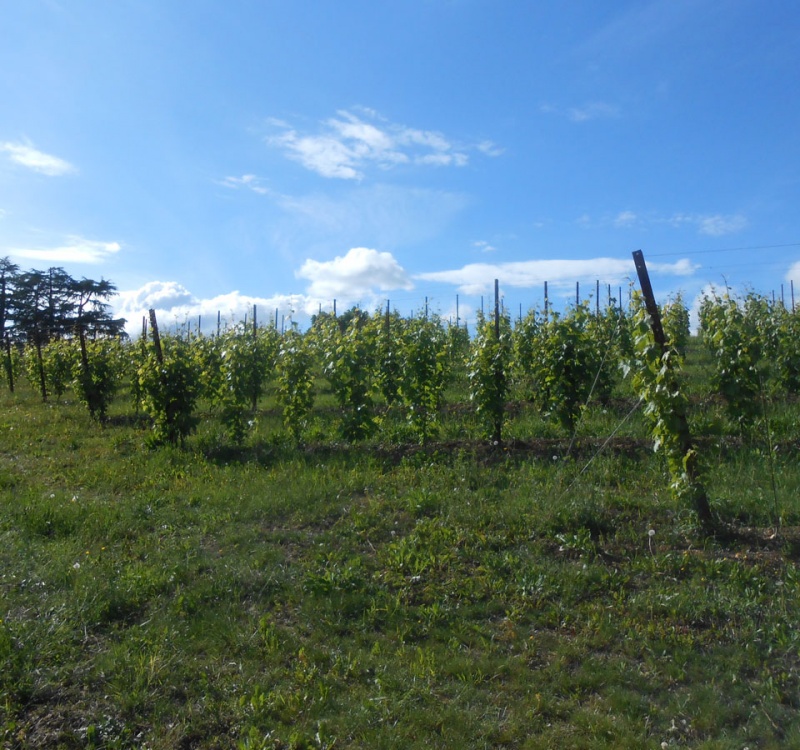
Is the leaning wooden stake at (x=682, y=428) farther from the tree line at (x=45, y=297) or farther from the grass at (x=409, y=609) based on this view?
the tree line at (x=45, y=297)

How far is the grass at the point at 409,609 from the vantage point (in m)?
3.85

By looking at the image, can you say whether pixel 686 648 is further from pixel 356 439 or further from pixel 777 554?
pixel 356 439

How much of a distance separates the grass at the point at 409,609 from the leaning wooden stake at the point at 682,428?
244 mm

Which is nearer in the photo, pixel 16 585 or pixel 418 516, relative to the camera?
pixel 16 585

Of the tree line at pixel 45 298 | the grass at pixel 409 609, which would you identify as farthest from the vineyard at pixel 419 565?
the tree line at pixel 45 298

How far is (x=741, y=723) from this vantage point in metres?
3.72

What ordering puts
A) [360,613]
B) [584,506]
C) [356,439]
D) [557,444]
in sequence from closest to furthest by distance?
[360,613] < [584,506] < [557,444] < [356,439]

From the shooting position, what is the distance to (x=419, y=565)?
5879 mm

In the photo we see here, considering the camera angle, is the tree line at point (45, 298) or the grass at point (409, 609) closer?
the grass at point (409, 609)

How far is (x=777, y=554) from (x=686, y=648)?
1.87 meters

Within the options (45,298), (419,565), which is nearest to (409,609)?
(419,565)

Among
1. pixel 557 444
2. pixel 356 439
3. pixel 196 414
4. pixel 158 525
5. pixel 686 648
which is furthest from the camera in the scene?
pixel 196 414

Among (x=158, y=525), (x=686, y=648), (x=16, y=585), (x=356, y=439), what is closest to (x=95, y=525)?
(x=158, y=525)

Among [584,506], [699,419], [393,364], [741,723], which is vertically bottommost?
[741,723]
